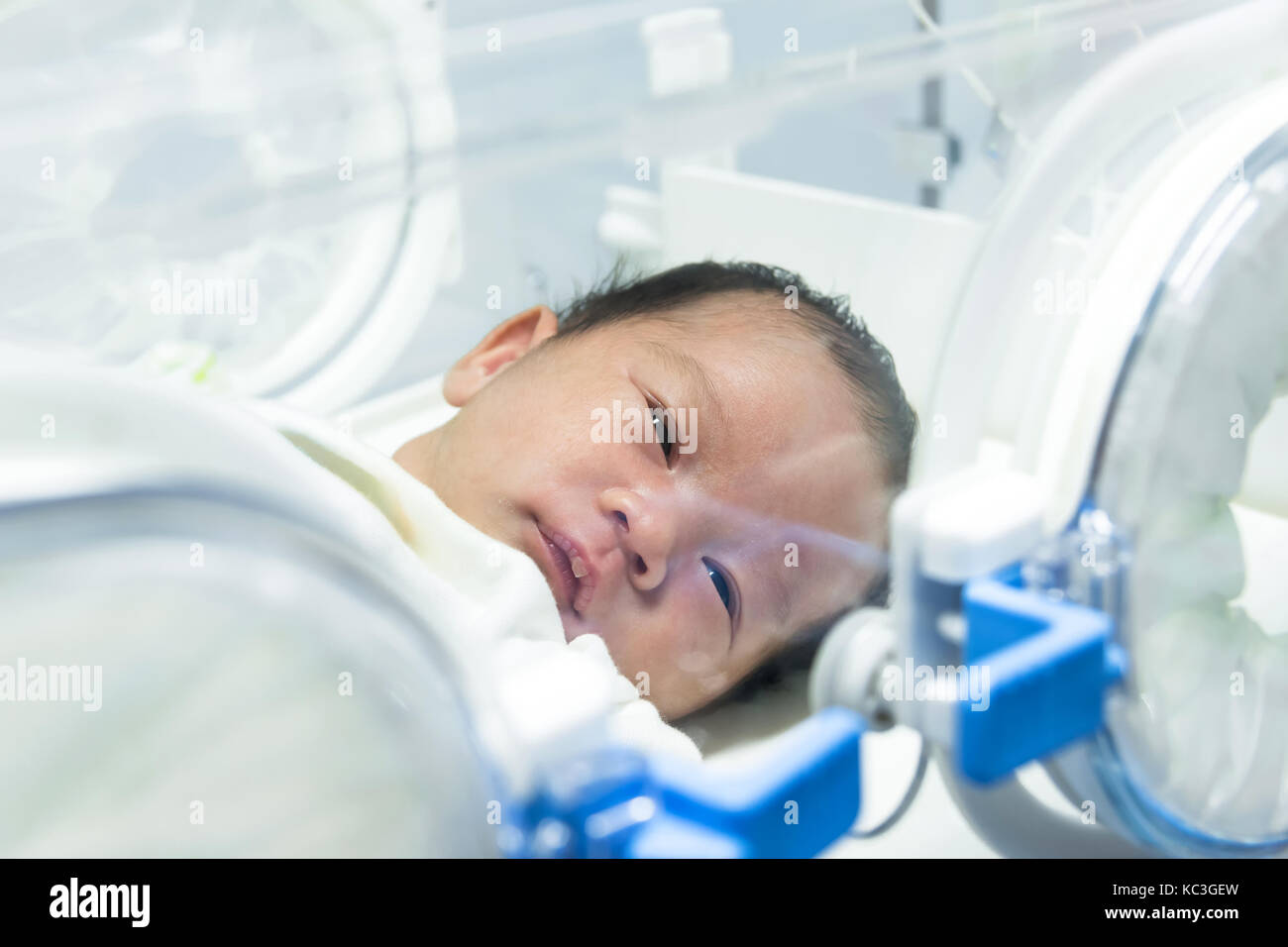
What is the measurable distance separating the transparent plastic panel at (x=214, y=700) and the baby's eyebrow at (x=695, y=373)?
0.33m

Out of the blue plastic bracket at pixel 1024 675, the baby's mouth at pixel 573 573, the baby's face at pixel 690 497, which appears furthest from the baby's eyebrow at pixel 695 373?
the blue plastic bracket at pixel 1024 675

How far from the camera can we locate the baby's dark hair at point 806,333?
74cm

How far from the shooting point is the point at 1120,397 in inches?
23.2

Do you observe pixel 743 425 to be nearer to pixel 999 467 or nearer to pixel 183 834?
pixel 999 467

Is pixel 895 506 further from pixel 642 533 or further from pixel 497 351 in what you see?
pixel 497 351

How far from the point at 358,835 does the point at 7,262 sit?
0.38m

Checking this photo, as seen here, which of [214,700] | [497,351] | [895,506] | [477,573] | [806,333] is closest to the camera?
[214,700]

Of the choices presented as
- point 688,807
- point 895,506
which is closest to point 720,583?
point 895,506

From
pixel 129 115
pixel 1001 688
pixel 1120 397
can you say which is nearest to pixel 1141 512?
pixel 1120 397

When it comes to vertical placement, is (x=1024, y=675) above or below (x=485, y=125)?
below

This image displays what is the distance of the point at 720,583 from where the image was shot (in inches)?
29.2

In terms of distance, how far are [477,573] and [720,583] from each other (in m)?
0.15

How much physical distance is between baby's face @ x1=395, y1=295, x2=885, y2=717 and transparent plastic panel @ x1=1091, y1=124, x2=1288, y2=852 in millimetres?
137

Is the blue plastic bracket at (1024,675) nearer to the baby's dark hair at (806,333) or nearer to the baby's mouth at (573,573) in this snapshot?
the baby's dark hair at (806,333)
